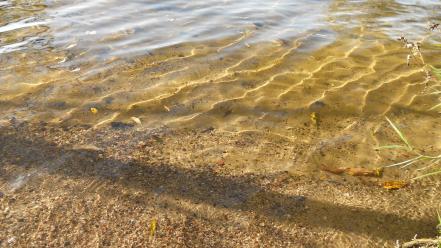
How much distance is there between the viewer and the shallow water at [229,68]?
3.54 metres

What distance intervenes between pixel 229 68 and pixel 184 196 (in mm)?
2065

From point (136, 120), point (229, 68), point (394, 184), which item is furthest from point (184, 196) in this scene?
point (229, 68)

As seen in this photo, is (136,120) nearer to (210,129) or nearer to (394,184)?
(210,129)

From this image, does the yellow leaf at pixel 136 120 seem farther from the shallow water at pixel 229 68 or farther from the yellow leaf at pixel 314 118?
the yellow leaf at pixel 314 118

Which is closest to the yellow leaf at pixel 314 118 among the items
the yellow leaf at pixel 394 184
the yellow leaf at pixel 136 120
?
the yellow leaf at pixel 394 184

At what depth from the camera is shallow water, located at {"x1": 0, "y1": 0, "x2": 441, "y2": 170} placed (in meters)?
3.54

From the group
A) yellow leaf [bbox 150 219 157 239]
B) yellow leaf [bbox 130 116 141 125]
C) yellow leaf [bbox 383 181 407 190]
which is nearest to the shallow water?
yellow leaf [bbox 130 116 141 125]

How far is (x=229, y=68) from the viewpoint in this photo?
14.7ft

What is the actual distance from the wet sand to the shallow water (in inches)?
11.7

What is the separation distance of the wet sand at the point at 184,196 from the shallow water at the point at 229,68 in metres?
0.30

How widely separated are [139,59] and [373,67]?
2.44m

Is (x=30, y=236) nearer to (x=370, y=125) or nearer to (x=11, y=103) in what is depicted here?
(x=11, y=103)

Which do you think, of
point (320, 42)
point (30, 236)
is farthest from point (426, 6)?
point (30, 236)

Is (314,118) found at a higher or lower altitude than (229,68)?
lower
